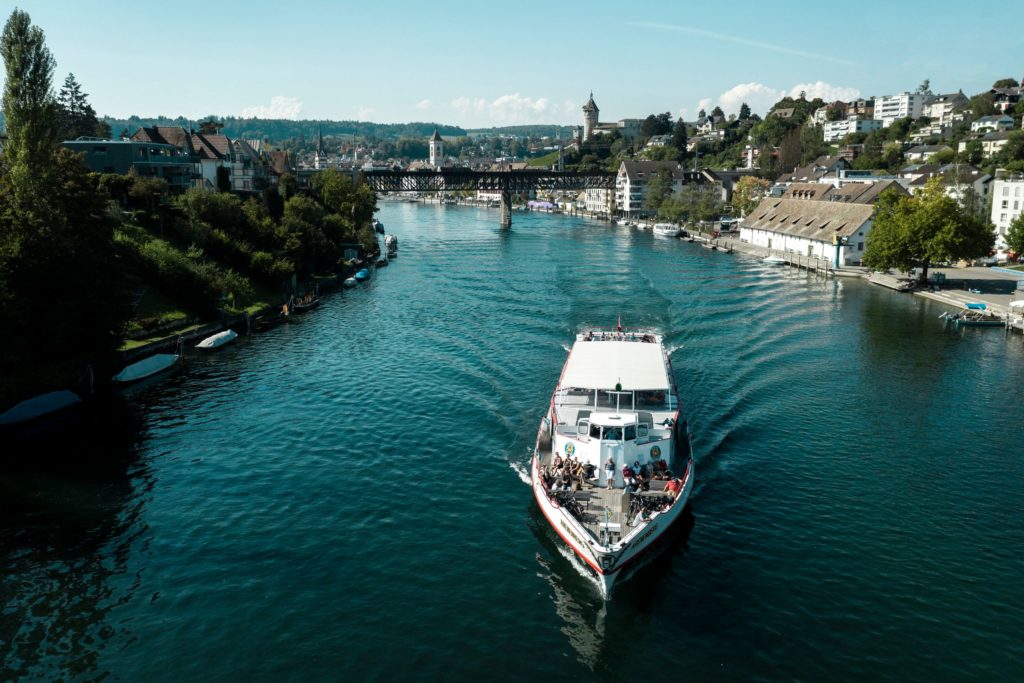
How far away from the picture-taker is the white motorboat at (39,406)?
5541cm

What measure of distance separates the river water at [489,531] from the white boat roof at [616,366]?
574 centimetres

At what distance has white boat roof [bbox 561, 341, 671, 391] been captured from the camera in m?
47.5

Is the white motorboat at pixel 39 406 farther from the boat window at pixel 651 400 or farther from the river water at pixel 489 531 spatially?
the boat window at pixel 651 400

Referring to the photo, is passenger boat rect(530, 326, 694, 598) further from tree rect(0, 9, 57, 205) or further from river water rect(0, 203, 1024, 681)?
tree rect(0, 9, 57, 205)

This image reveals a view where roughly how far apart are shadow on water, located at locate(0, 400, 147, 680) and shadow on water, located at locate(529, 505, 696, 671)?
18.7 m

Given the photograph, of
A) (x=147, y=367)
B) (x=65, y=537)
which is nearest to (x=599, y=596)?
(x=65, y=537)

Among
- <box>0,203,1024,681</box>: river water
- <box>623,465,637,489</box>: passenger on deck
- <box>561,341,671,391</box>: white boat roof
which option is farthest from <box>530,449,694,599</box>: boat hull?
<box>561,341,671,391</box>: white boat roof

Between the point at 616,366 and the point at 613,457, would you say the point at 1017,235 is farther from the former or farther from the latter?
the point at 613,457

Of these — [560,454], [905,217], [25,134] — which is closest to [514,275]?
[905,217]

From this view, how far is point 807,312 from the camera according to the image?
93375 millimetres

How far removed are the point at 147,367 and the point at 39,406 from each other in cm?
1136

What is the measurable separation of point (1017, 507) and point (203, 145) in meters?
140

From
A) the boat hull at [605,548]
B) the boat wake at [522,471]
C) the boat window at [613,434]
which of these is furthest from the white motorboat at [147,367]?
the boat window at [613,434]

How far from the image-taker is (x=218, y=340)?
258 ft
